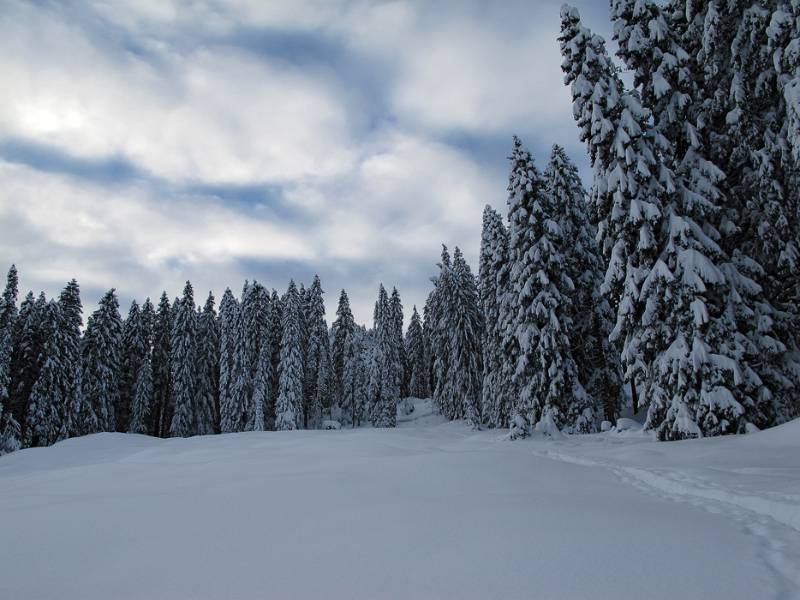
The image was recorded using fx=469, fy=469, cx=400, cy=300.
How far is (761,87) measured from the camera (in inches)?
592

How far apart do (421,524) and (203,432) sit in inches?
2237

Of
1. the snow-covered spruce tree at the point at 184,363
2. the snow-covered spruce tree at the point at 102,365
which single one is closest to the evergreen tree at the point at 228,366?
the snow-covered spruce tree at the point at 184,363

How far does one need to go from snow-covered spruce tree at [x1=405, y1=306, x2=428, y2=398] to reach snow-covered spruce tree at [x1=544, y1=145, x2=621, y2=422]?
179 feet

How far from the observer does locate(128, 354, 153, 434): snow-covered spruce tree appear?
5128 centimetres

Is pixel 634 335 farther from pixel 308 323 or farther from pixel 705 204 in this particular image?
pixel 308 323

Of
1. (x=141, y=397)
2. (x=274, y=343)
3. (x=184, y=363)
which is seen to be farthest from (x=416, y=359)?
(x=141, y=397)

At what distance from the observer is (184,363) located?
51.9 m

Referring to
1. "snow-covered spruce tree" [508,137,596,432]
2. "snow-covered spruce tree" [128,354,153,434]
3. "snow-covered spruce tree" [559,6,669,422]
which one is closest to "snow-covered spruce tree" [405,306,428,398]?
"snow-covered spruce tree" [128,354,153,434]

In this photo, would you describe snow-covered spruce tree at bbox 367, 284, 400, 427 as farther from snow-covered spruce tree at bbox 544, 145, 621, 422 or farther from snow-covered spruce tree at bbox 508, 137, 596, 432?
snow-covered spruce tree at bbox 508, 137, 596, 432

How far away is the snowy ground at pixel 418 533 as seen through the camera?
3555mm

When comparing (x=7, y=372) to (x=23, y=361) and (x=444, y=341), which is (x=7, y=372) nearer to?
(x=23, y=361)

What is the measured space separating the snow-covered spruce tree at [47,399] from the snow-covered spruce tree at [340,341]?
34.2 metres

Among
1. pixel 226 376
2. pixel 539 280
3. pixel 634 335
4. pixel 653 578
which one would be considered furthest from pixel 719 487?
pixel 226 376

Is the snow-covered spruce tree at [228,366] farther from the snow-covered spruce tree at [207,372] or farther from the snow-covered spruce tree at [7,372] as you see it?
the snow-covered spruce tree at [7,372]
